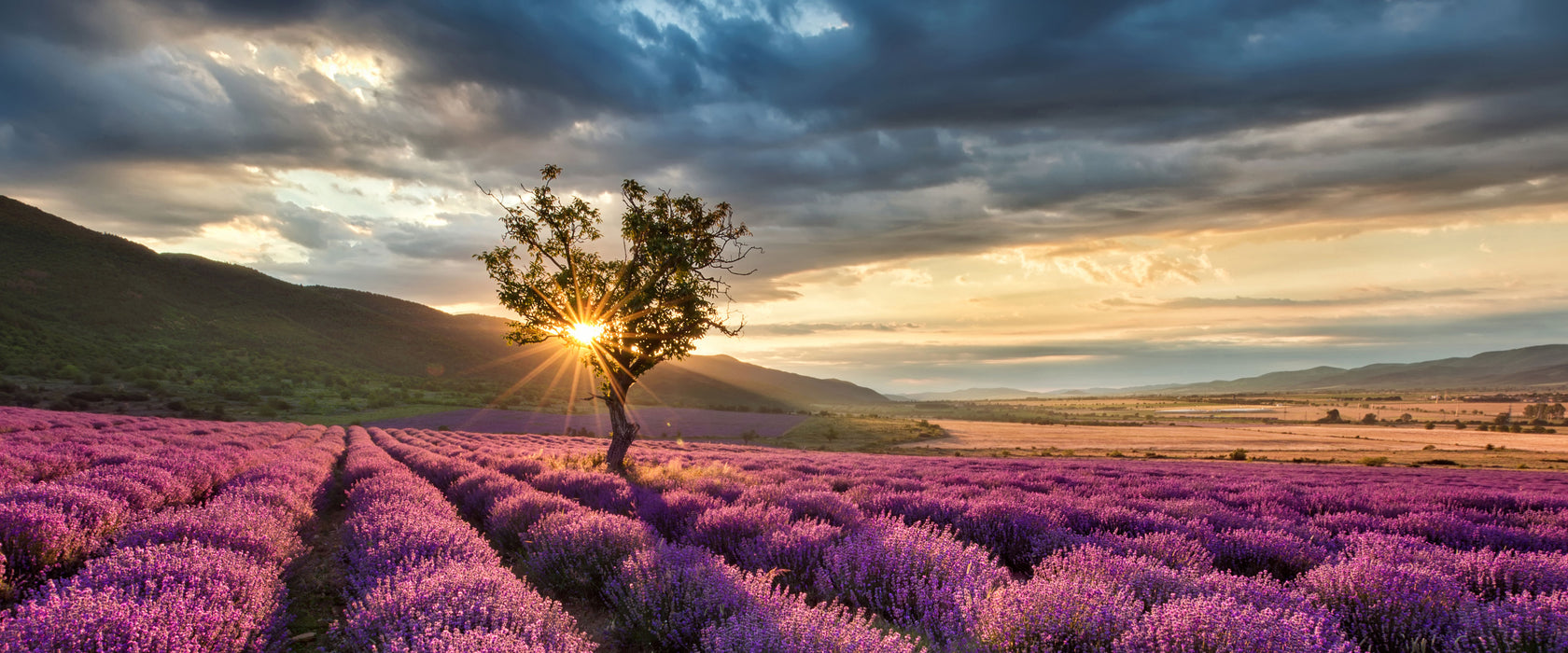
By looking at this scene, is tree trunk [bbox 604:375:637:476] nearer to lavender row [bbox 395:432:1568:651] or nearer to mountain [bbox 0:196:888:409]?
lavender row [bbox 395:432:1568:651]

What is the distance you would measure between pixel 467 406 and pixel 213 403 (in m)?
16.9

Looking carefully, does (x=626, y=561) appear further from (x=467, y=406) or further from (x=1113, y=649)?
(x=467, y=406)

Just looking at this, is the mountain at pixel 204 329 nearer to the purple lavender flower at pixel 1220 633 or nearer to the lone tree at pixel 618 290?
the lone tree at pixel 618 290

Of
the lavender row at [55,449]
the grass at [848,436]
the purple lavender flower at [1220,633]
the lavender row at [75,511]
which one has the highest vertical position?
the purple lavender flower at [1220,633]

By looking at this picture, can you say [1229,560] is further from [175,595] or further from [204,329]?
[204,329]

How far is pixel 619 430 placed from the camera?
15.4m

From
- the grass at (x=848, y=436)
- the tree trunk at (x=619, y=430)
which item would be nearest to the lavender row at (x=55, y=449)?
the tree trunk at (x=619, y=430)

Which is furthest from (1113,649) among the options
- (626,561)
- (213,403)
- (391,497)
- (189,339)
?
(189,339)

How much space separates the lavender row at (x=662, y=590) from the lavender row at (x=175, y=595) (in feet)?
6.22

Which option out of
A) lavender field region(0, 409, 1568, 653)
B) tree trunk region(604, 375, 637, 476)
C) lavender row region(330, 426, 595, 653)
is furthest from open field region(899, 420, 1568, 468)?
lavender row region(330, 426, 595, 653)

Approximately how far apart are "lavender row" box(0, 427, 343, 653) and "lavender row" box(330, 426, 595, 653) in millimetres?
479

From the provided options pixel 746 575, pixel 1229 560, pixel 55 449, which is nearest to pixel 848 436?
pixel 55 449

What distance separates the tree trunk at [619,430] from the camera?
49.4 ft

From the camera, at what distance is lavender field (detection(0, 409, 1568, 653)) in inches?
110
